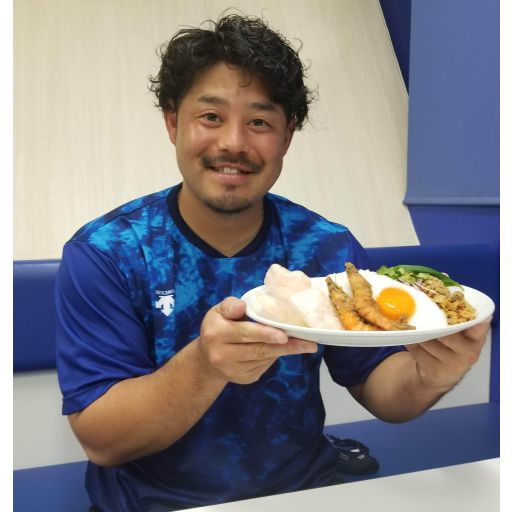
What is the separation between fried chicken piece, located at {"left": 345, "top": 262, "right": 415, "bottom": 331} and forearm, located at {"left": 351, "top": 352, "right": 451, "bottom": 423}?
25 cm

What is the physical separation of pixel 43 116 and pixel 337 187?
95 centimetres

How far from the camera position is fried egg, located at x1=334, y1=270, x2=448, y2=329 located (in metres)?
0.70

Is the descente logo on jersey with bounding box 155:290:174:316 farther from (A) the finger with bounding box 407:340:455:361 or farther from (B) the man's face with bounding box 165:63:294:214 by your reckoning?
(A) the finger with bounding box 407:340:455:361

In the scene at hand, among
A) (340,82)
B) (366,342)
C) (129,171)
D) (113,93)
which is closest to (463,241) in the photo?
(340,82)

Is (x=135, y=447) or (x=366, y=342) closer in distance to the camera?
(x=366, y=342)

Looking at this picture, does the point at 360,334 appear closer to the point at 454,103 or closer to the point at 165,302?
the point at 165,302

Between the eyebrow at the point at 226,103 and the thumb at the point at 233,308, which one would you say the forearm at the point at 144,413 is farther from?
the eyebrow at the point at 226,103

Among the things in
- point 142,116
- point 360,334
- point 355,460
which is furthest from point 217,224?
point 142,116

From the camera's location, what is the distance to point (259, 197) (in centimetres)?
100

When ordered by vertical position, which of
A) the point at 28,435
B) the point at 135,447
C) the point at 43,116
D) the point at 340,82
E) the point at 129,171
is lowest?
the point at 28,435

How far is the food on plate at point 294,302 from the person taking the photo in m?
0.67

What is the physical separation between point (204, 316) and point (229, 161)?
26cm

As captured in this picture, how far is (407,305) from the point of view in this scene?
28.5 inches

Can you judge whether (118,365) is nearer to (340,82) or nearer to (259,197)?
(259,197)
